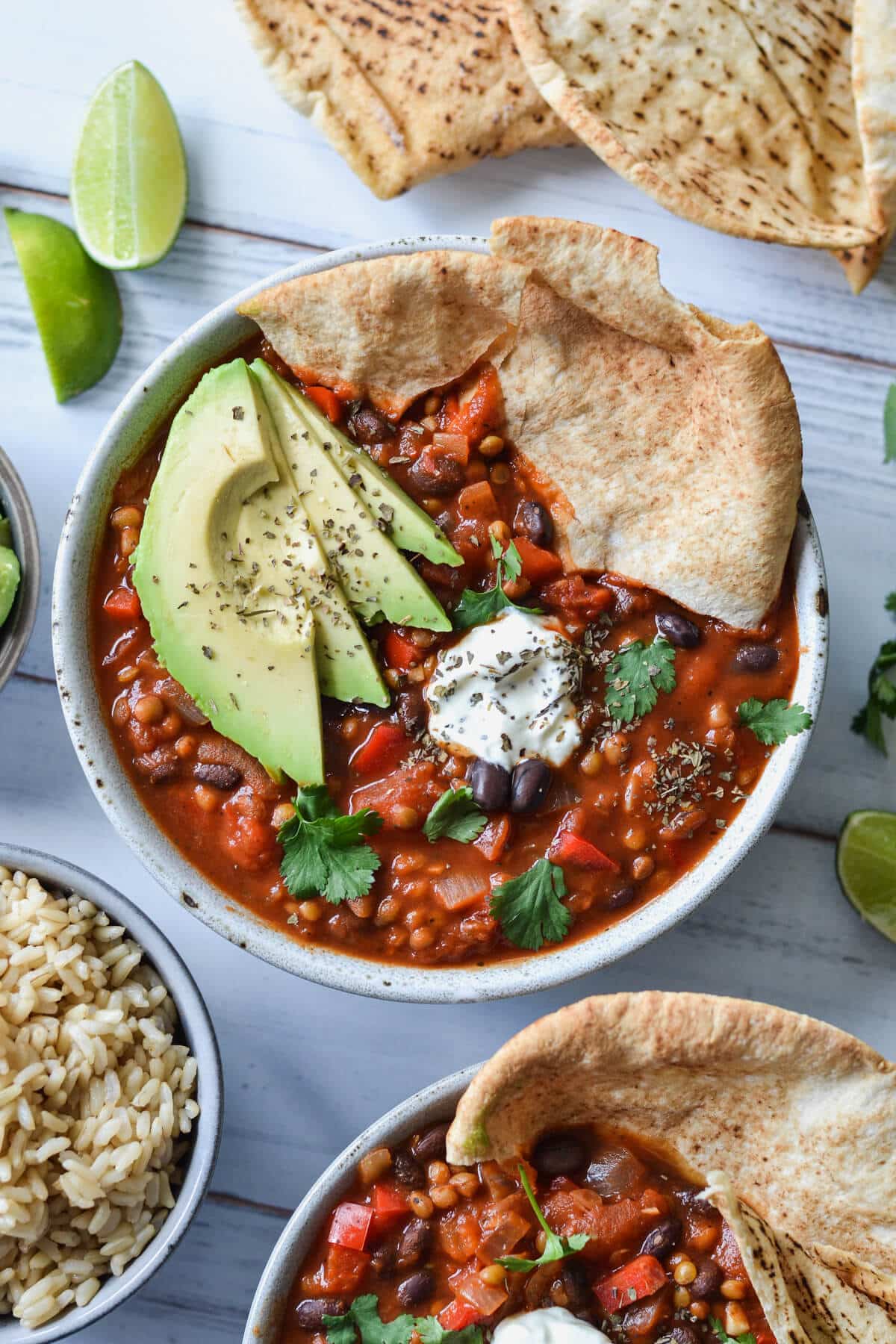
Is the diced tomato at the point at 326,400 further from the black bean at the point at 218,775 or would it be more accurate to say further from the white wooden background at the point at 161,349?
the black bean at the point at 218,775

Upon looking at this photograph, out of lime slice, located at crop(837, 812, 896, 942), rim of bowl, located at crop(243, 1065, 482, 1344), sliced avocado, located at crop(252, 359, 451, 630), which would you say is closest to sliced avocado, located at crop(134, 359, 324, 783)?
sliced avocado, located at crop(252, 359, 451, 630)

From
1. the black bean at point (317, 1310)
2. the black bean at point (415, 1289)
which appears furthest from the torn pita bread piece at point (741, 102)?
the black bean at point (317, 1310)

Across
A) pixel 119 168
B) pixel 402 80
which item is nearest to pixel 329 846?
pixel 119 168

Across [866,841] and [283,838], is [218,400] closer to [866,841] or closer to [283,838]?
[283,838]

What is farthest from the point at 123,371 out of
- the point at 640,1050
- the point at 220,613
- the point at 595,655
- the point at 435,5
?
the point at 640,1050

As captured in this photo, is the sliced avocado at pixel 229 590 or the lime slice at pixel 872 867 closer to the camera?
the sliced avocado at pixel 229 590

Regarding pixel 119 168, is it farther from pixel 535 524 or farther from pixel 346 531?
pixel 535 524

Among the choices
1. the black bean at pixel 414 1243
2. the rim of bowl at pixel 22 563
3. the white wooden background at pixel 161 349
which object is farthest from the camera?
the white wooden background at pixel 161 349
